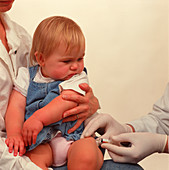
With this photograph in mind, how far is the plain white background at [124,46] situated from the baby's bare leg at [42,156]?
1815mm

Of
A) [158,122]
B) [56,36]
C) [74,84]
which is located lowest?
[158,122]

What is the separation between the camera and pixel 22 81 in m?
1.56

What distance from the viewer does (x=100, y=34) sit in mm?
3193

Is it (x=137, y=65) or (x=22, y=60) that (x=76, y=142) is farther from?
(x=137, y=65)

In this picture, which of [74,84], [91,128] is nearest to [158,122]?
[91,128]

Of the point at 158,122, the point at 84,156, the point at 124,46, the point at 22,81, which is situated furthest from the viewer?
the point at 124,46

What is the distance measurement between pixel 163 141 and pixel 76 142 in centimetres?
44

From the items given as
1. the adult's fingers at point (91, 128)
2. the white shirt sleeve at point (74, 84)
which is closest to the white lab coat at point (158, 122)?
the adult's fingers at point (91, 128)

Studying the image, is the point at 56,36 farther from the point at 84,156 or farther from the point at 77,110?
the point at 84,156

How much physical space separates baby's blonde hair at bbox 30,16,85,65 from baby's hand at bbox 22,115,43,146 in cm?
30

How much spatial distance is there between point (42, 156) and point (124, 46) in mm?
1998

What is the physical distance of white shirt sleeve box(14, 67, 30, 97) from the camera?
153 centimetres

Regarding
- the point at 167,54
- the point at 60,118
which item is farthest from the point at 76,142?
the point at 167,54

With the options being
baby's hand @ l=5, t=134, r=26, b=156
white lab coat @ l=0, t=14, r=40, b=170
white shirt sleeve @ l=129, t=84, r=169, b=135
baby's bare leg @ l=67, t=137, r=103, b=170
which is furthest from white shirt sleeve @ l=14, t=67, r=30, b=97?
white shirt sleeve @ l=129, t=84, r=169, b=135
